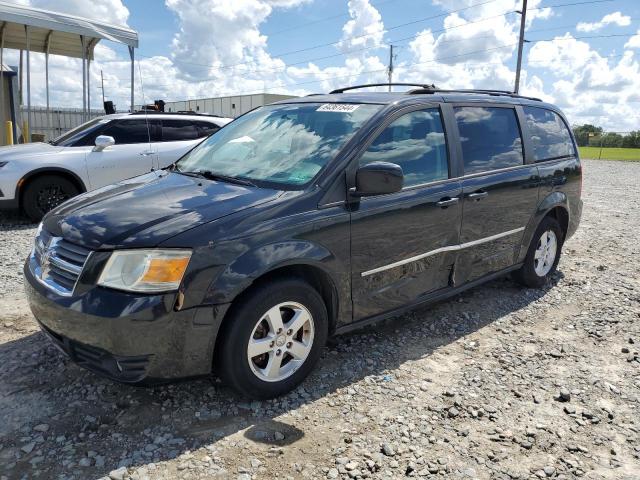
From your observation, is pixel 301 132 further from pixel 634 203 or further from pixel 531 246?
pixel 634 203

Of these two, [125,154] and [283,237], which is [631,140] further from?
[283,237]

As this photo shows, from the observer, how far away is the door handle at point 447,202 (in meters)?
3.82

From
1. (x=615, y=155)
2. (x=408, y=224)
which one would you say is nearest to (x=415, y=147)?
(x=408, y=224)

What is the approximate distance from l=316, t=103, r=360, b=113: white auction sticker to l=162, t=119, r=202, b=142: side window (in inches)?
198

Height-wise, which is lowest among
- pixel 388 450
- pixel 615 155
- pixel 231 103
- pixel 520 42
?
pixel 388 450

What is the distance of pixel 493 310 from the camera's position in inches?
185

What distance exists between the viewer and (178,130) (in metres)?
8.34

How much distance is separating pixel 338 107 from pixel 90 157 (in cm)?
512

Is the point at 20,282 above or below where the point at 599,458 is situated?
above

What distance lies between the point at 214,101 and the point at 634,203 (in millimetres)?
31507

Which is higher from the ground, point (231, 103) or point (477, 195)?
point (231, 103)

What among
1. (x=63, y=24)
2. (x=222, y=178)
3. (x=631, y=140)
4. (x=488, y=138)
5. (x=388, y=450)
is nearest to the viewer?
(x=388, y=450)

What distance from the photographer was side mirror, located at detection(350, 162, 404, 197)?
3.12m

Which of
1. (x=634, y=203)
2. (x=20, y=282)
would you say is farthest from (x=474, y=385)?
(x=634, y=203)
